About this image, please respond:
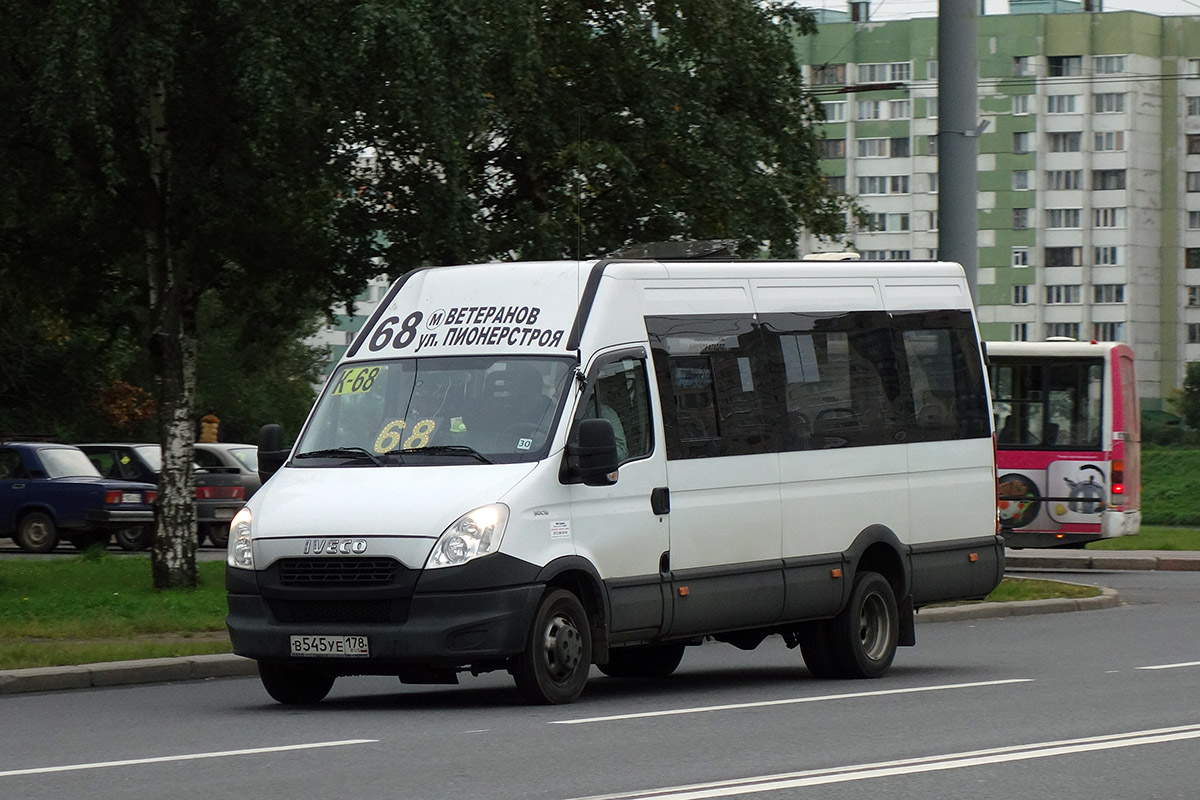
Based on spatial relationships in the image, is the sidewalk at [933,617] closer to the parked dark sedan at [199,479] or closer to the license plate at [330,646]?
the license plate at [330,646]

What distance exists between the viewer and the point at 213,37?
19562 millimetres

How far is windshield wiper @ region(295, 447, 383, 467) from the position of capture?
11.6 metres

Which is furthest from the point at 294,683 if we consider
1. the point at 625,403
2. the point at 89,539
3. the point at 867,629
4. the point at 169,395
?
the point at 89,539

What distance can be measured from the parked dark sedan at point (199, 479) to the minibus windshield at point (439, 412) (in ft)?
68.9

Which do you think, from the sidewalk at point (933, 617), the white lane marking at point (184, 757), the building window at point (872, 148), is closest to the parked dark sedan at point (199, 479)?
the sidewalk at point (933, 617)

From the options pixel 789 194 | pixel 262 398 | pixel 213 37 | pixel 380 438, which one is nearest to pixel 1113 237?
pixel 262 398

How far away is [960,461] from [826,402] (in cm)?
156

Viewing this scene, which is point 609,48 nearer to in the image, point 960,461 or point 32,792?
point 960,461

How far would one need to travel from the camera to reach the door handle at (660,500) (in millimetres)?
12148

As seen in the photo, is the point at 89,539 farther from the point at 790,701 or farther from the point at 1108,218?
the point at 1108,218

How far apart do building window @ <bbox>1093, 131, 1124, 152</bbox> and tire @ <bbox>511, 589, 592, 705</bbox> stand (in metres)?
102

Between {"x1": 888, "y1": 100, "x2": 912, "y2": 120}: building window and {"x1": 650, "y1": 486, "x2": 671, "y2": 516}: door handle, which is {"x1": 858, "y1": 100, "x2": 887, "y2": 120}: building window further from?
{"x1": 650, "y1": 486, "x2": 671, "y2": 516}: door handle

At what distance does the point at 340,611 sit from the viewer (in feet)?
36.4

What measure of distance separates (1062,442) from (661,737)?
20.0m
